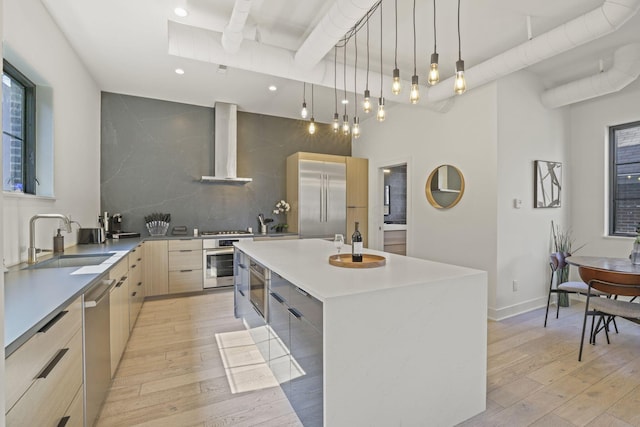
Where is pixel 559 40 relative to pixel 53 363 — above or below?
above

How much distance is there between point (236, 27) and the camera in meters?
2.43

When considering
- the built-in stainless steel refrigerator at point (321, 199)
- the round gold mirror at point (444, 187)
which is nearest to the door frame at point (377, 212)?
the built-in stainless steel refrigerator at point (321, 199)

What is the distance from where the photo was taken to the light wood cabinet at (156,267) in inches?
165

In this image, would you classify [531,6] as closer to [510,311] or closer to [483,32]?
[483,32]

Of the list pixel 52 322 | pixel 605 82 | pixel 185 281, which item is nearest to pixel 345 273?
pixel 52 322

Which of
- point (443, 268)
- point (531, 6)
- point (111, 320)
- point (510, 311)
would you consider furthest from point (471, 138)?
point (111, 320)

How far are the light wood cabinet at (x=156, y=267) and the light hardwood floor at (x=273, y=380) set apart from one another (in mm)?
915

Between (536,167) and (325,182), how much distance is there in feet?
9.85

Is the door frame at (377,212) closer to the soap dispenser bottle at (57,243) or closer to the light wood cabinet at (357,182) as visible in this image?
the light wood cabinet at (357,182)

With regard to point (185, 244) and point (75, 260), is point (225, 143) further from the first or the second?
point (75, 260)

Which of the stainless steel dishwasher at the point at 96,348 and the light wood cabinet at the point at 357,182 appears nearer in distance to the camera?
the stainless steel dishwasher at the point at 96,348

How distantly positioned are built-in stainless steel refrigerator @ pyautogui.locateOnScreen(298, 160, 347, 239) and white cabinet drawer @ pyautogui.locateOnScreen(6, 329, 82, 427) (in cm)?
383

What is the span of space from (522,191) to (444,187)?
881 millimetres

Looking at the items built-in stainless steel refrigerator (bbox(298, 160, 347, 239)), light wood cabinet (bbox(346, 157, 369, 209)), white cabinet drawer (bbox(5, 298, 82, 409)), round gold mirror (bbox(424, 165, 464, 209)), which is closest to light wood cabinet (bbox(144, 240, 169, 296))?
built-in stainless steel refrigerator (bbox(298, 160, 347, 239))
